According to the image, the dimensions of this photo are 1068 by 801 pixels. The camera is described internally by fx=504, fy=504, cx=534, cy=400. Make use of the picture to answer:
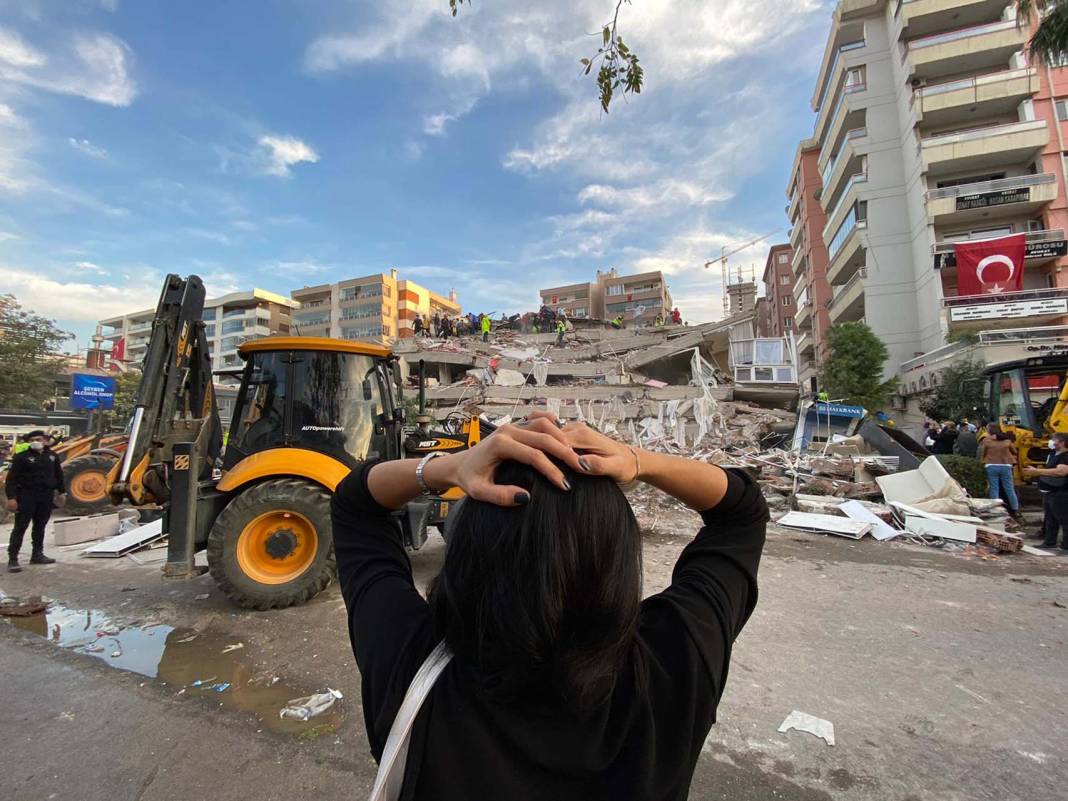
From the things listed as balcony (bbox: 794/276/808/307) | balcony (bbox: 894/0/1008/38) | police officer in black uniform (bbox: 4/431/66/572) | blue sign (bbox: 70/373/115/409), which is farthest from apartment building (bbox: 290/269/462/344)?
police officer in black uniform (bbox: 4/431/66/572)

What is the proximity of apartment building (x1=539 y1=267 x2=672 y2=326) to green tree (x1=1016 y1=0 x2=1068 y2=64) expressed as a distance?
6848 centimetres

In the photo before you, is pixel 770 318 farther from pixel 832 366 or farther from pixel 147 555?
pixel 147 555

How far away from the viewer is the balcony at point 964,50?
23.0 m

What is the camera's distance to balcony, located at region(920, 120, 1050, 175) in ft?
71.3

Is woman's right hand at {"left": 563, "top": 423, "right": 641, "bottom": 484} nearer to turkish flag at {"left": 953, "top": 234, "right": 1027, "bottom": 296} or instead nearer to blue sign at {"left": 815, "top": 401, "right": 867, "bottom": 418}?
blue sign at {"left": 815, "top": 401, "right": 867, "bottom": 418}

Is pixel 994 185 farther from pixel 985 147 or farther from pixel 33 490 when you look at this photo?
pixel 33 490

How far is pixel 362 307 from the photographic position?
204 feet

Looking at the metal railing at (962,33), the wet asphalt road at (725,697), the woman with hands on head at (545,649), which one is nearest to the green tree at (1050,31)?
the wet asphalt road at (725,697)

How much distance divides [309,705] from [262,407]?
286cm

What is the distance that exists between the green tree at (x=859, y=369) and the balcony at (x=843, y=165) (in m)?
11.4

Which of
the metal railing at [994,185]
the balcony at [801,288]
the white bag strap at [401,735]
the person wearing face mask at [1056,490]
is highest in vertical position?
the balcony at [801,288]

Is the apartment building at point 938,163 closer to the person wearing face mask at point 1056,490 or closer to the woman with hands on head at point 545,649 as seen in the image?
the person wearing face mask at point 1056,490

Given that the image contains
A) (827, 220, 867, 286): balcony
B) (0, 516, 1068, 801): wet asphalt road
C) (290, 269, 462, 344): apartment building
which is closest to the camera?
(0, 516, 1068, 801): wet asphalt road

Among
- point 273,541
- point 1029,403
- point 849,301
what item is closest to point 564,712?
point 273,541
